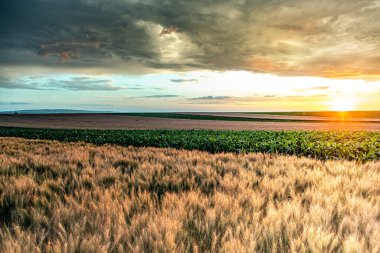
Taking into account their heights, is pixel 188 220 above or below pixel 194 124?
above

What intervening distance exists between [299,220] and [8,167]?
610 cm

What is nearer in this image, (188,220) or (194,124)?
(188,220)

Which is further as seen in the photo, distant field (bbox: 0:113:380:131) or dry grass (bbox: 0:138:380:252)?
distant field (bbox: 0:113:380:131)

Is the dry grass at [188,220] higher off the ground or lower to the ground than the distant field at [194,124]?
higher

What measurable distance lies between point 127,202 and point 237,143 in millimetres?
13652

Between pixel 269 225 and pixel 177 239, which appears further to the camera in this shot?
pixel 269 225

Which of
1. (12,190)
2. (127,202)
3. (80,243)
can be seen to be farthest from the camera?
(12,190)

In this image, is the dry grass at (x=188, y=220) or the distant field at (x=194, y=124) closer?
the dry grass at (x=188, y=220)

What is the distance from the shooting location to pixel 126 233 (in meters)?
2.70

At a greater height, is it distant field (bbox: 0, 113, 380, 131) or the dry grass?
the dry grass

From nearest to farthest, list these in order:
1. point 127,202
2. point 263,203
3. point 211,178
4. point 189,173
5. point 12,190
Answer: point 127,202, point 263,203, point 12,190, point 211,178, point 189,173

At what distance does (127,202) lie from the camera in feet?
11.8

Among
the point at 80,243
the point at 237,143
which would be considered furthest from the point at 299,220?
the point at 237,143

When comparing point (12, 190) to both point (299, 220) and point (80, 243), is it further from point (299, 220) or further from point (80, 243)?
point (299, 220)
